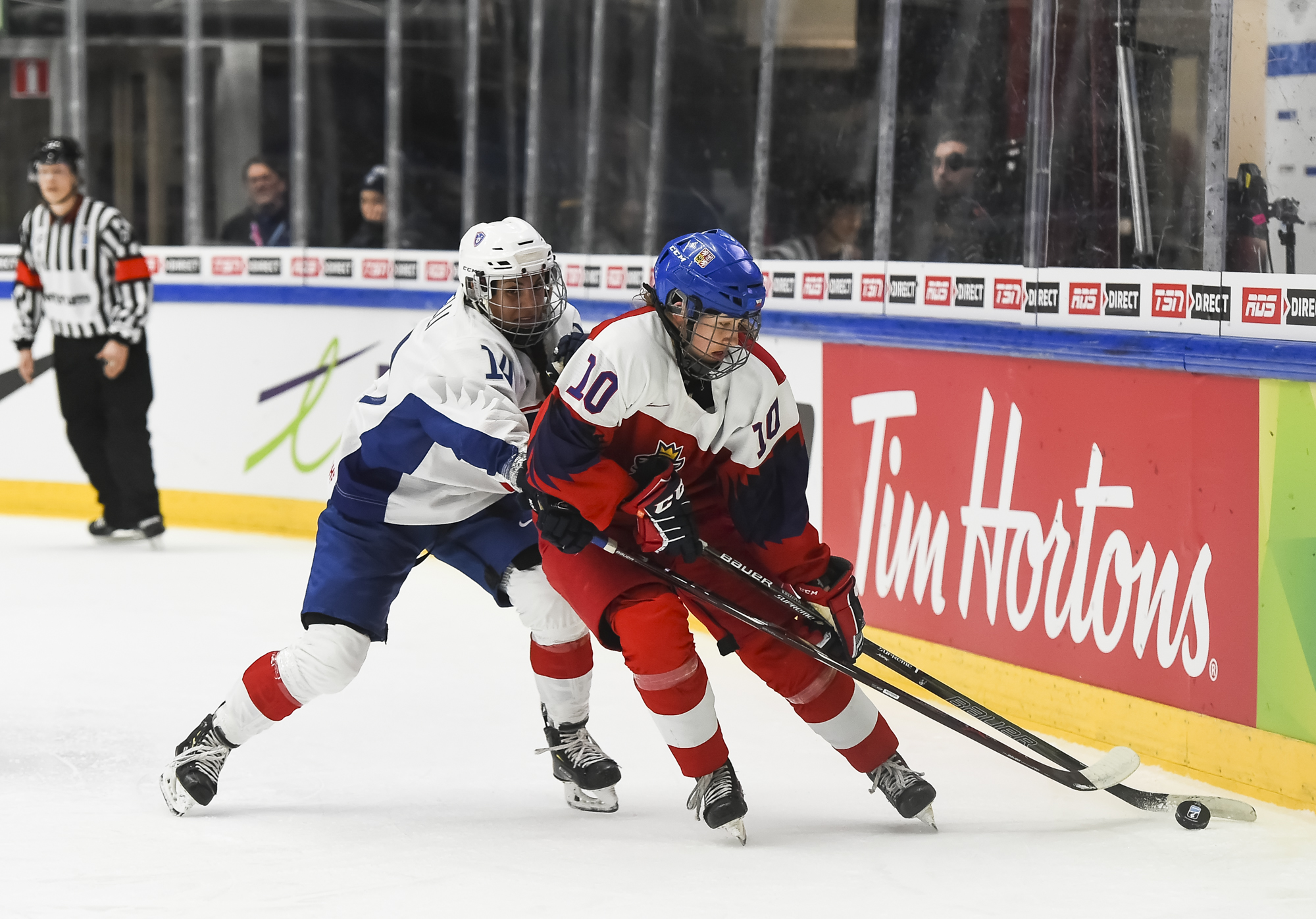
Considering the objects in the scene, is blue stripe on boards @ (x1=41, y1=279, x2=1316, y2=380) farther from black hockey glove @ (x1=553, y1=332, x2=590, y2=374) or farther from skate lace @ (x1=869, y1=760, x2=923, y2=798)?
black hockey glove @ (x1=553, y1=332, x2=590, y2=374)

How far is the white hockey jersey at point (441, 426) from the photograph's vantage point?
3.01m

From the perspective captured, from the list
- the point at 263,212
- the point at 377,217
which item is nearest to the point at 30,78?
the point at 263,212

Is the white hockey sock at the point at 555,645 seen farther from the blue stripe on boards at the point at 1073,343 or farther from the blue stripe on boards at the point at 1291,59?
the blue stripe on boards at the point at 1291,59

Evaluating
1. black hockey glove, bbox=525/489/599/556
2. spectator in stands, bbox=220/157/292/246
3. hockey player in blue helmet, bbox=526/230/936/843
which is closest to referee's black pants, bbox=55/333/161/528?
spectator in stands, bbox=220/157/292/246

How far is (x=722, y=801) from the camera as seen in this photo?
295 centimetres

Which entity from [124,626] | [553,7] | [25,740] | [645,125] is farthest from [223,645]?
[553,7]

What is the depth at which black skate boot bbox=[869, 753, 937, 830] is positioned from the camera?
3.05m

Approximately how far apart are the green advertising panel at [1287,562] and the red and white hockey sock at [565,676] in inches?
53.4

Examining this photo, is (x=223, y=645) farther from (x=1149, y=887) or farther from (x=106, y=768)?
(x=1149, y=887)

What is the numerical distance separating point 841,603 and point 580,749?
0.62m

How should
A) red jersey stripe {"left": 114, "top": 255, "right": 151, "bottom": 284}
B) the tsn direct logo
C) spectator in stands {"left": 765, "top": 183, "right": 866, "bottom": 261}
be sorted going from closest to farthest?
the tsn direct logo < spectator in stands {"left": 765, "top": 183, "right": 866, "bottom": 261} < red jersey stripe {"left": 114, "top": 255, "right": 151, "bottom": 284}

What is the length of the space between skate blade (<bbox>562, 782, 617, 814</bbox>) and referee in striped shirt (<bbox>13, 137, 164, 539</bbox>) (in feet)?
11.8

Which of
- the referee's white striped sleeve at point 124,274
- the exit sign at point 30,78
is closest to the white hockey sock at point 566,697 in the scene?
the referee's white striped sleeve at point 124,274

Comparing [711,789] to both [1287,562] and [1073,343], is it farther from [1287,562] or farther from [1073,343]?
[1073,343]
